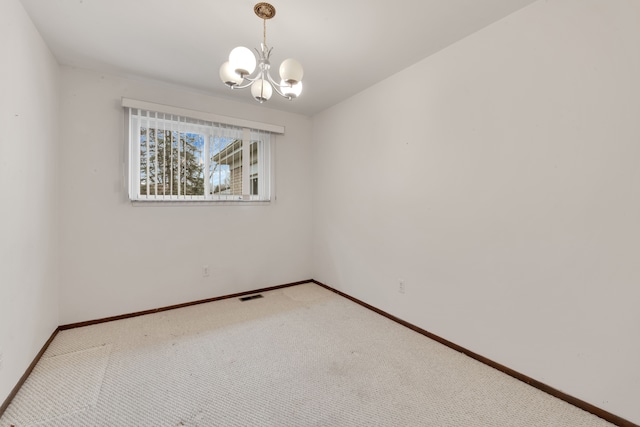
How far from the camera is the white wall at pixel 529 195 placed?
4.67ft

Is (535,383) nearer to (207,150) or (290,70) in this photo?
(290,70)

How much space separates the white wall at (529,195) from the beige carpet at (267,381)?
11.1 inches

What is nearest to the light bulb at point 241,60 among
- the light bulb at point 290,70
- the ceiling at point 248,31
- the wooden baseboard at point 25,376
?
the light bulb at point 290,70

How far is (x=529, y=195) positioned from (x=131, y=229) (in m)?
3.41

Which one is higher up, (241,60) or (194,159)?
A: (241,60)

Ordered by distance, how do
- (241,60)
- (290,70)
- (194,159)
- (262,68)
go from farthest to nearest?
(194,159) < (262,68) < (290,70) < (241,60)

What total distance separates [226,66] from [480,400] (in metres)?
2.45

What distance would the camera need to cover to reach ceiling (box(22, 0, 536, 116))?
175 centimetres

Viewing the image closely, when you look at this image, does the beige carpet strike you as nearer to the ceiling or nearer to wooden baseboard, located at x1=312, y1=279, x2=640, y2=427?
wooden baseboard, located at x1=312, y1=279, x2=640, y2=427

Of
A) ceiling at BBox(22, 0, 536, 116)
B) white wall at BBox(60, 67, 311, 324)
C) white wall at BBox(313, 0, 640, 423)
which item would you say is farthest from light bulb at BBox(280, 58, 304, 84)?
white wall at BBox(60, 67, 311, 324)

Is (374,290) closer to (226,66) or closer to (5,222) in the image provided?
(226,66)

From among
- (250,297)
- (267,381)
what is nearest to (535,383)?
(267,381)

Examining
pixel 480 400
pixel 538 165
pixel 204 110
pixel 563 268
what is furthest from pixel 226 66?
pixel 480 400

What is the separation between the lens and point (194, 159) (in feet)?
9.95
